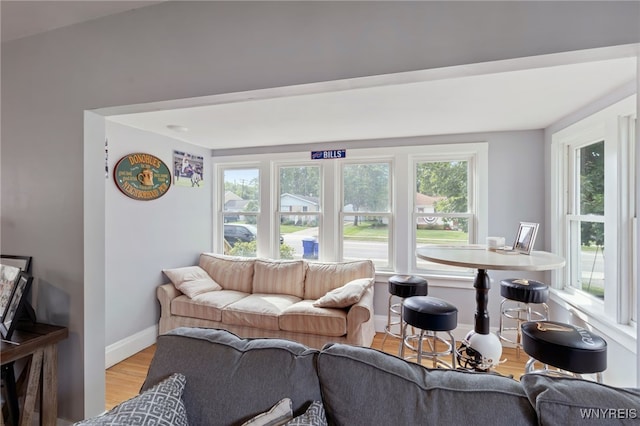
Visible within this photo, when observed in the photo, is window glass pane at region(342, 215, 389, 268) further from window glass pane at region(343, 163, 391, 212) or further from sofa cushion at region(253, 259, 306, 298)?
sofa cushion at region(253, 259, 306, 298)

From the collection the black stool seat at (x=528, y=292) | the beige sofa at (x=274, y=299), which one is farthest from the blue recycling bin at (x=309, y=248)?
the black stool seat at (x=528, y=292)

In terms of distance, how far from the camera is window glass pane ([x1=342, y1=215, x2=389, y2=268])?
12.4 ft

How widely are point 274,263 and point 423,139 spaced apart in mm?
2265

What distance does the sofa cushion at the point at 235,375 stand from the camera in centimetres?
98

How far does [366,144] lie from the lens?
3688 mm

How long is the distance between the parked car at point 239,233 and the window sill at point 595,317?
343 centimetres

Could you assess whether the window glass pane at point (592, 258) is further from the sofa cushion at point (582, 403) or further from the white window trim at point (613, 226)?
the sofa cushion at point (582, 403)

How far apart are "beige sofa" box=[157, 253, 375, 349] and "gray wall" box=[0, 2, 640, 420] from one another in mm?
1350

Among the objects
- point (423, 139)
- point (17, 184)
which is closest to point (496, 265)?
point (423, 139)

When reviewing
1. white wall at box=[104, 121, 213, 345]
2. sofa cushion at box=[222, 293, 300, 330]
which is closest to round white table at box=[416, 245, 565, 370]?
sofa cushion at box=[222, 293, 300, 330]

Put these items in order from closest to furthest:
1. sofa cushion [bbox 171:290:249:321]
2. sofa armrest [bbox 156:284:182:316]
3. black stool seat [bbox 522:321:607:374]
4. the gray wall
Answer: the gray wall, black stool seat [bbox 522:321:607:374], sofa cushion [bbox 171:290:249:321], sofa armrest [bbox 156:284:182:316]

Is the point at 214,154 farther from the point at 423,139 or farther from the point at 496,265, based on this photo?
the point at 496,265

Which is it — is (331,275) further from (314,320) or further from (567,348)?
(567,348)

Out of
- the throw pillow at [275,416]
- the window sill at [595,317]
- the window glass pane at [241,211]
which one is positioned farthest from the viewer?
the window glass pane at [241,211]
